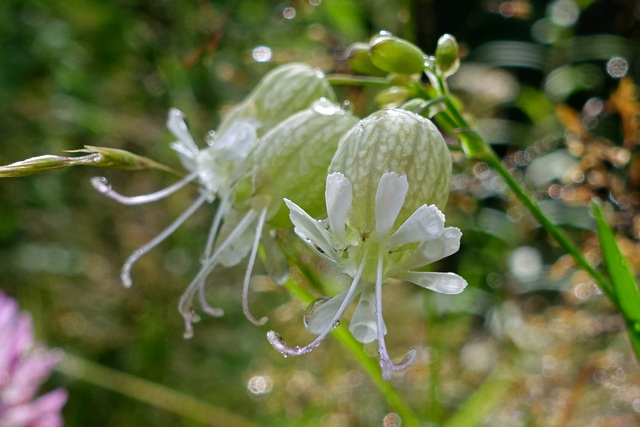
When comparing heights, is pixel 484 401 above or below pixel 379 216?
below

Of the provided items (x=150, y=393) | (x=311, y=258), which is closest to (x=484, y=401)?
(x=311, y=258)

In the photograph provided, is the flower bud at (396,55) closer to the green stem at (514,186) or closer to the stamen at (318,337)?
the green stem at (514,186)

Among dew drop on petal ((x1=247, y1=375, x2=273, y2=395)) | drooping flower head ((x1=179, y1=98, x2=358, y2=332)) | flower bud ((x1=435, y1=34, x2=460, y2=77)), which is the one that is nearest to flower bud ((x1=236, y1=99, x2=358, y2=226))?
drooping flower head ((x1=179, y1=98, x2=358, y2=332))

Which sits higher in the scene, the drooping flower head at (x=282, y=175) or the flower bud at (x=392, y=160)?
the flower bud at (x=392, y=160)

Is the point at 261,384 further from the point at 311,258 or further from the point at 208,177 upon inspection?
→ the point at 208,177

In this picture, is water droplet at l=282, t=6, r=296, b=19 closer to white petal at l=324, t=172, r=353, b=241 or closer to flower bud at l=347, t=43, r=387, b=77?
flower bud at l=347, t=43, r=387, b=77

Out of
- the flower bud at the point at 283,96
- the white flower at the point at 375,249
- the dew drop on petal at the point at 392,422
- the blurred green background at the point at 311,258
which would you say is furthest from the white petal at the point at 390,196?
the dew drop on petal at the point at 392,422

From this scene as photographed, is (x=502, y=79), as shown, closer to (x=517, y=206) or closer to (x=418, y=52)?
(x=517, y=206)
